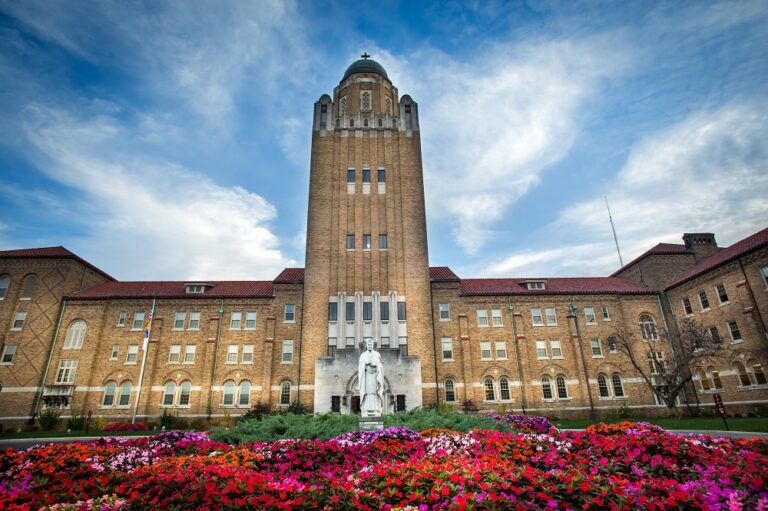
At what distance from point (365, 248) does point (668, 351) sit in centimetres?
3109

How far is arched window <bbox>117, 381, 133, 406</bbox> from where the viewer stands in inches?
1363

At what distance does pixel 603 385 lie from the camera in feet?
120

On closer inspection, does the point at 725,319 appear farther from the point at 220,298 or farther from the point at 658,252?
the point at 220,298

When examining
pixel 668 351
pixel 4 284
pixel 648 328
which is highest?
pixel 4 284

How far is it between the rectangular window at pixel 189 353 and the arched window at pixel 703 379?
4643 cm

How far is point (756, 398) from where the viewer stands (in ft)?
98.8

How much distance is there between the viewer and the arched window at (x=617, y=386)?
3641 centimetres

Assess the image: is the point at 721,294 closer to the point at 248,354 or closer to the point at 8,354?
the point at 248,354

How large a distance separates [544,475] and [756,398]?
36107 millimetres

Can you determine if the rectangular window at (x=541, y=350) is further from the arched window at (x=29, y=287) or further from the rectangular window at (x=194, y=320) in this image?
the arched window at (x=29, y=287)

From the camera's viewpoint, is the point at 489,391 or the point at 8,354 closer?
the point at 8,354

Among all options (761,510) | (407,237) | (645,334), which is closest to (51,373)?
(407,237)

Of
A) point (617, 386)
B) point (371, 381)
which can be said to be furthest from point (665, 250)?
point (371, 381)

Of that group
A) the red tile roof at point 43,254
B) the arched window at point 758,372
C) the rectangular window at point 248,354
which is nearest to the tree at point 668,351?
the arched window at point 758,372
